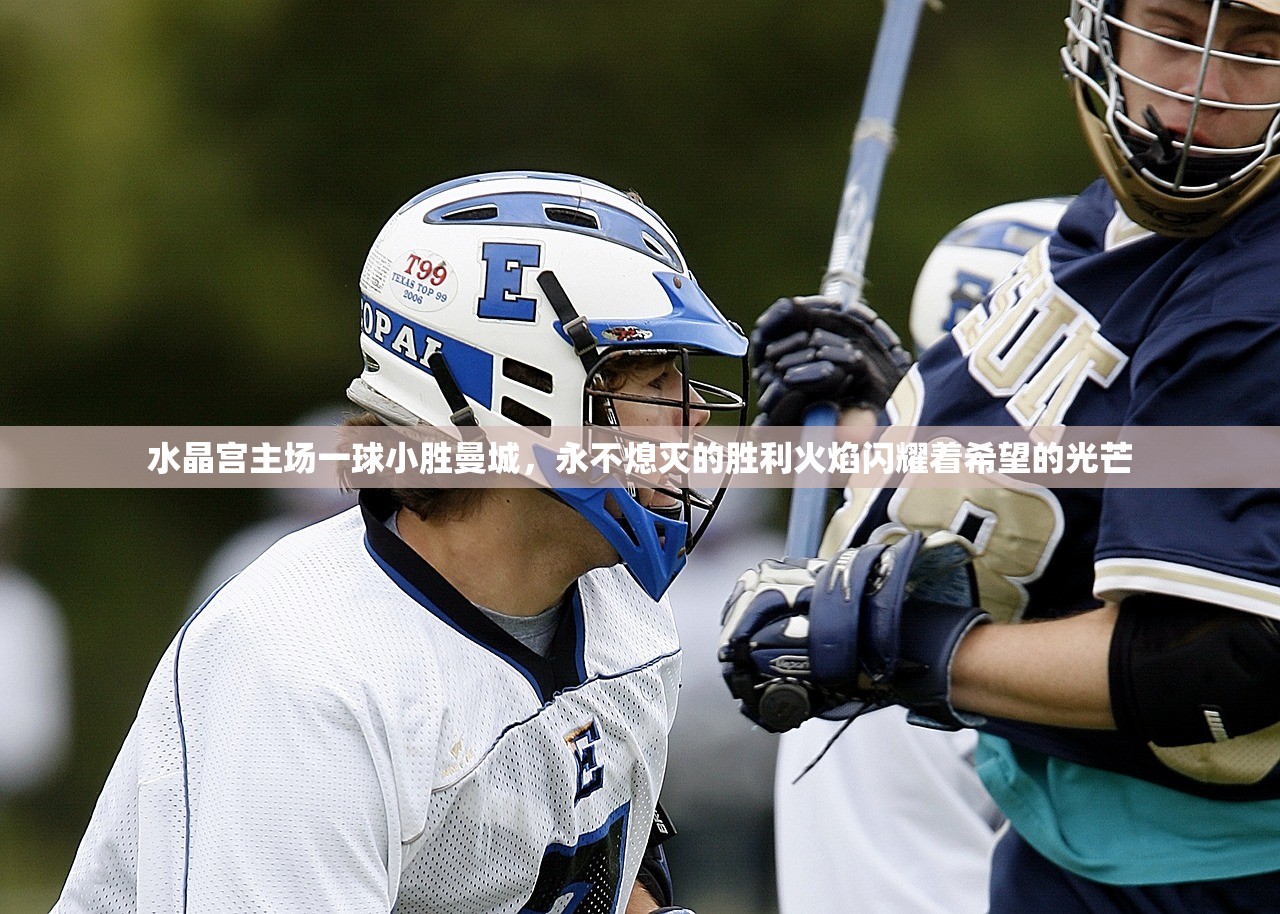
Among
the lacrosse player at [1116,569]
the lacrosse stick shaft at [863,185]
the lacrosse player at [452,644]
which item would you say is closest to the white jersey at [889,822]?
the lacrosse stick shaft at [863,185]

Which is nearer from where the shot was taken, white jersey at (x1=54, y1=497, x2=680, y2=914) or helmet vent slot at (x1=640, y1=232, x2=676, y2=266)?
white jersey at (x1=54, y1=497, x2=680, y2=914)

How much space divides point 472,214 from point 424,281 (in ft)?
0.46

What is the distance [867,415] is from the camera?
4.40 metres

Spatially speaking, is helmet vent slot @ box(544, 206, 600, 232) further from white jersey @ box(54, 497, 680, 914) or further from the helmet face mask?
white jersey @ box(54, 497, 680, 914)

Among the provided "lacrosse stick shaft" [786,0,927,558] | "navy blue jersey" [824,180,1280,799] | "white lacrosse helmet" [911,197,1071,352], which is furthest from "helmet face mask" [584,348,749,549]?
"white lacrosse helmet" [911,197,1071,352]

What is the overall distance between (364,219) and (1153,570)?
25.5 ft

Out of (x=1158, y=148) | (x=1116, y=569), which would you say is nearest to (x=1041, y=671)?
(x=1116, y=569)

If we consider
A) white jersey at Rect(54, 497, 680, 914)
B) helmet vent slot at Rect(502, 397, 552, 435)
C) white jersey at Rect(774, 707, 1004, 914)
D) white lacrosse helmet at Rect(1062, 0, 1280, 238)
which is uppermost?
white lacrosse helmet at Rect(1062, 0, 1280, 238)

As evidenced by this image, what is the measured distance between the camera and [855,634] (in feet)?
9.95

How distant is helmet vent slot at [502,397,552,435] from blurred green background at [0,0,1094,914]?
664 cm

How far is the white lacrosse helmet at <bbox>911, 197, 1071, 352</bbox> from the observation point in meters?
4.94

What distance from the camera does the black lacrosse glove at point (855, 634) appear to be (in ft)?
9.92

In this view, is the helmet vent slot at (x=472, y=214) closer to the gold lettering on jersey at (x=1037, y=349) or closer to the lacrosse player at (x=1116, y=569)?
the lacrosse player at (x=1116, y=569)

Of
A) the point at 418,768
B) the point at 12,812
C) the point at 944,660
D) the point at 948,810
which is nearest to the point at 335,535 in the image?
the point at 418,768
